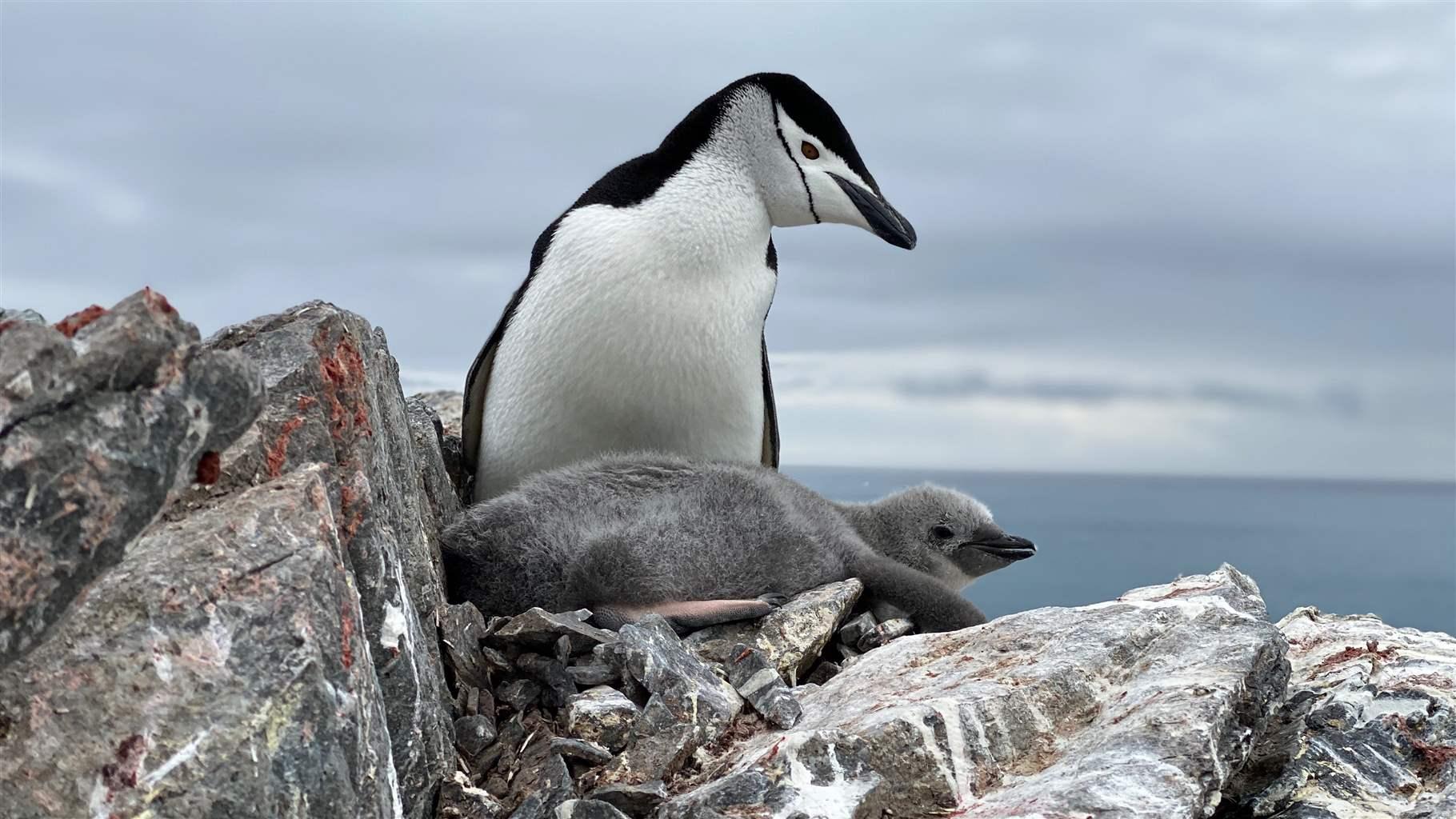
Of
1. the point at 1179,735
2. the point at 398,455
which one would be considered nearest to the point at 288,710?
the point at 398,455

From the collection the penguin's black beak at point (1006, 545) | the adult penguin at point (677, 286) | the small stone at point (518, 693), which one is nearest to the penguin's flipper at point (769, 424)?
the adult penguin at point (677, 286)

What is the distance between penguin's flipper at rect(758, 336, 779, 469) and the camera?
6.82 meters

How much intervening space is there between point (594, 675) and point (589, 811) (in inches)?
27.7

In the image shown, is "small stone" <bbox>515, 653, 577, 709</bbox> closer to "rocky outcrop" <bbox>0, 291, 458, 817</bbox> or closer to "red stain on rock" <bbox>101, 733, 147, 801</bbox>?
"rocky outcrop" <bbox>0, 291, 458, 817</bbox>

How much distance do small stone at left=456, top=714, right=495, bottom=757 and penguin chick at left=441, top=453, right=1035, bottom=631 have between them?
73cm

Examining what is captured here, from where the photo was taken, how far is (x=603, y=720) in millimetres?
3598

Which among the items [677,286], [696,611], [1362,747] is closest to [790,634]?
[696,611]

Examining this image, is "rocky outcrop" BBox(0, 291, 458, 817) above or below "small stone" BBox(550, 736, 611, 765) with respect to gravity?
above

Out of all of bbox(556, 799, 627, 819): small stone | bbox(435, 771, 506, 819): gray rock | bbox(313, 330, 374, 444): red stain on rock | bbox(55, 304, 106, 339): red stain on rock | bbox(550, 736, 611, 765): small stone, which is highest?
bbox(55, 304, 106, 339): red stain on rock

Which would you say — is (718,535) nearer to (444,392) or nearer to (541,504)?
(541,504)

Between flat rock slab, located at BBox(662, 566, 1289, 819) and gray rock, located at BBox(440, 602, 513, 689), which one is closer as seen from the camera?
flat rock slab, located at BBox(662, 566, 1289, 819)

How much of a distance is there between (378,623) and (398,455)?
1111 millimetres

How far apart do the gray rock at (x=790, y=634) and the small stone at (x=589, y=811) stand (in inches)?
42.8

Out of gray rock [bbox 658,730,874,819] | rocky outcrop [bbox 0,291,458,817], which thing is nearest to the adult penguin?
rocky outcrop [bbox 0,291,458,817]
